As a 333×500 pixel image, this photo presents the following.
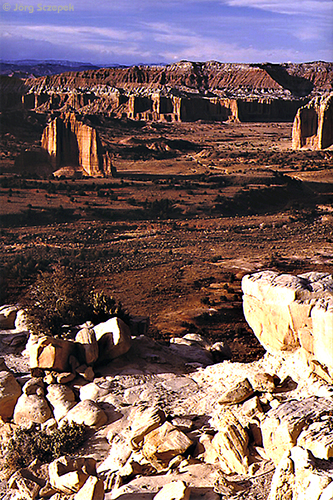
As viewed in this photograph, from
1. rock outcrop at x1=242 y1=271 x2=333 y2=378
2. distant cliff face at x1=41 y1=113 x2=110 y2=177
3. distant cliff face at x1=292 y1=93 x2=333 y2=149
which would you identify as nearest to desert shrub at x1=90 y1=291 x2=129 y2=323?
rock outcrop at x1=242 y1=271 x2=333 y2=378

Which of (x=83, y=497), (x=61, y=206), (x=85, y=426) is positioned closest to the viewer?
(x=83, y=497)

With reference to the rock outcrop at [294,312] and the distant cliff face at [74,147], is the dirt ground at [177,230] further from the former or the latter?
the rock outcrop at [294,312]

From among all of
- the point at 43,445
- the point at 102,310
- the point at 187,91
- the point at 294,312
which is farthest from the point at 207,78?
the point at 43,445

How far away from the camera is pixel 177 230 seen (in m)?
28.2

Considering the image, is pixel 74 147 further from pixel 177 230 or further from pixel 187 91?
pixel 187 91

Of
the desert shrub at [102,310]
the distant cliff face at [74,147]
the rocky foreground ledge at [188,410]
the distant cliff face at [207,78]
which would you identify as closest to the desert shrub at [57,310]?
the desert shrub at [102,310]

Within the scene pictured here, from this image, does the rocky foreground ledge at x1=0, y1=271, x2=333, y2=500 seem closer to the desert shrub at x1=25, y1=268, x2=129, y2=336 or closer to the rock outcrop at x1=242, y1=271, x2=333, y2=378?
the rock outcrop at x1=242, y1=271, x2=333, y2=378

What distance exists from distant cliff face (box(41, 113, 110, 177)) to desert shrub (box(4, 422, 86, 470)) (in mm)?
33417

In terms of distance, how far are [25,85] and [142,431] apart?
110 metres

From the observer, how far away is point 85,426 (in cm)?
759

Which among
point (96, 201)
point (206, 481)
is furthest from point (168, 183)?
point (206, 481)

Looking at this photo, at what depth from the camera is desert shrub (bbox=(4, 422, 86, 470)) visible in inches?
280

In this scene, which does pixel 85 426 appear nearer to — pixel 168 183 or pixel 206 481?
pixel 206 481

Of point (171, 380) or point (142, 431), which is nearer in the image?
point (142, 431)
